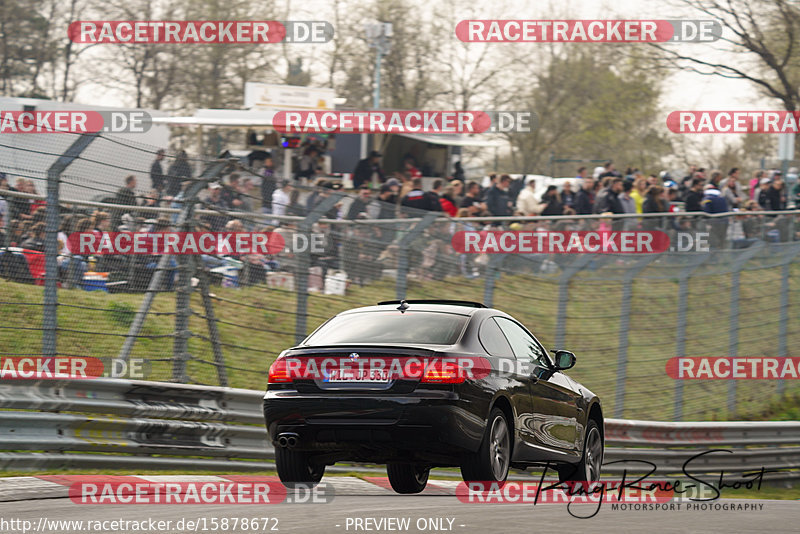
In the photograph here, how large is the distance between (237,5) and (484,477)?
33946mm

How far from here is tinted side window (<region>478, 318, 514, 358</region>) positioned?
873 cm

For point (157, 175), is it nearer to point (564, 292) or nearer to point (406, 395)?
point (406, 395)

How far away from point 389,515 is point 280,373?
132cm

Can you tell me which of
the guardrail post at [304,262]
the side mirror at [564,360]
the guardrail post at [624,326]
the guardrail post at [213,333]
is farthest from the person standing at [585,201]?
the side mirror at [564,360]

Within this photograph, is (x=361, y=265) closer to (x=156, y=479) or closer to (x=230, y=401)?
(x=230, y=401)

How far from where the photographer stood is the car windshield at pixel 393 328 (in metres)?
8.42

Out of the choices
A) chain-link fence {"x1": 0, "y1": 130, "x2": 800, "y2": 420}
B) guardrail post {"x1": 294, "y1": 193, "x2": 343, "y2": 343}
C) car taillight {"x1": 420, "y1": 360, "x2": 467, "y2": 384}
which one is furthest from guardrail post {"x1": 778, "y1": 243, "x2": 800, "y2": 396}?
car taillight {"x1": 420, "y1": 360, "x2": 467, "y2": 384}

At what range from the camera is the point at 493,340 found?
8930mm

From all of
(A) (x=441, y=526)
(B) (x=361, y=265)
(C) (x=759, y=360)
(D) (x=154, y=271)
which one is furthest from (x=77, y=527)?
(C) (x=759, y=360)

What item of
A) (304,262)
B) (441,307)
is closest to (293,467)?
(441,307)

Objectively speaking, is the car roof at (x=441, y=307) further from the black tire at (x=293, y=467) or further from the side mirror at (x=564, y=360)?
the black tire at (x=293, y=467)

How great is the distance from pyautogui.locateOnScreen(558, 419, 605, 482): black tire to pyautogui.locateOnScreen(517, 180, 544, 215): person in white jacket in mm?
9109

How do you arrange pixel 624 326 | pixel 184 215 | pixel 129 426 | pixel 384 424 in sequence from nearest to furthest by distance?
pixel 384 424 < pixel 129 426 < pixel 184 215 < pixel 624 326

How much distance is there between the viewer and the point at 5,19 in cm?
3803
